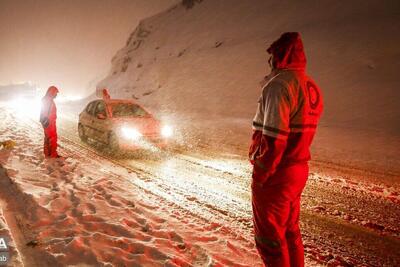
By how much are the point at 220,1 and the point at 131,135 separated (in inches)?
1740

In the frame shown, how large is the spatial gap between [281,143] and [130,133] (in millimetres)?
6971

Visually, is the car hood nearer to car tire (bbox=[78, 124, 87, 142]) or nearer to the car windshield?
the car windshield

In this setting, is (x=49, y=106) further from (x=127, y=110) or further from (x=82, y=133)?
(x=82, y=133)

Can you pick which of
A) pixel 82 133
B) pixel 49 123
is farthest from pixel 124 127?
pixel 82 133

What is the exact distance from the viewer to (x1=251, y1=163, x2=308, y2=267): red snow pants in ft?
7.77

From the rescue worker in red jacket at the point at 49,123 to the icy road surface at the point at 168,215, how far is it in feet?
1.28

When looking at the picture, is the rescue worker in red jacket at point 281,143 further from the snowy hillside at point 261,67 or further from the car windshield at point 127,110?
the car windshield at point 127,110

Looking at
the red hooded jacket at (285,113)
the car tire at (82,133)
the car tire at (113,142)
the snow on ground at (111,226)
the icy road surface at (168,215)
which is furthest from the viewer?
the car tire at (82,133)

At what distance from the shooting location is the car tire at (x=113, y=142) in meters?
8.59

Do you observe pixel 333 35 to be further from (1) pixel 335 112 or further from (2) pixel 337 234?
(2) pixel 337 234

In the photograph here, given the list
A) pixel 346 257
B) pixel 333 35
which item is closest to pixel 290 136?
pixel 346 257

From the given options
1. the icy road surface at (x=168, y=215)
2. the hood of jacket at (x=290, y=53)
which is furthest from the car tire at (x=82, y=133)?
the hood of jacket at (x=290, y=53)

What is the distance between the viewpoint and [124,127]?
8.80 metres

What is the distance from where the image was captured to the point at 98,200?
16.0 feet
